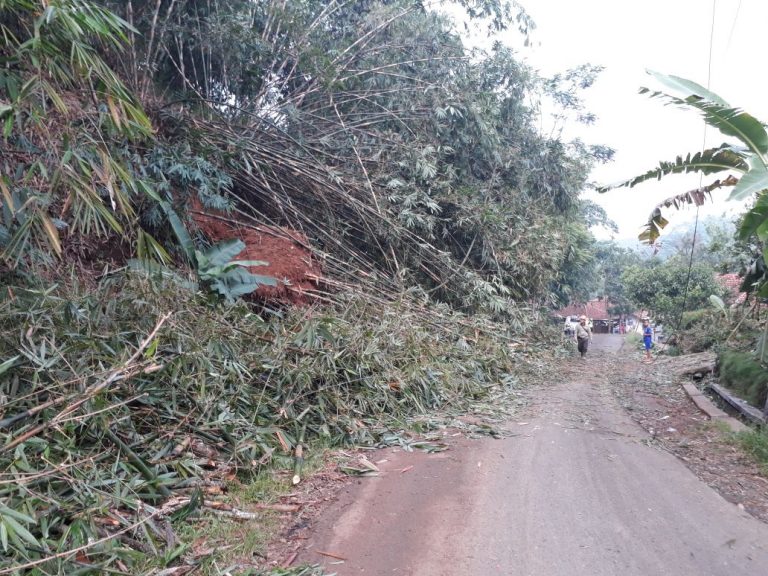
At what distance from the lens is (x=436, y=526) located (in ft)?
12.2

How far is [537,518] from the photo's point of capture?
3.83 meters

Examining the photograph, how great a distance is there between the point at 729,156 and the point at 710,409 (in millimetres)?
3368

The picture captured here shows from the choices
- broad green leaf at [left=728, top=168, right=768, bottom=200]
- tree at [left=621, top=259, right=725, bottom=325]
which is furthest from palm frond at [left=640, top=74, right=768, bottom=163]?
tree at [left=621, top=259, right=725, bottom=325]

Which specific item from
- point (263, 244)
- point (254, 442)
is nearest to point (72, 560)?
point (254, 442)

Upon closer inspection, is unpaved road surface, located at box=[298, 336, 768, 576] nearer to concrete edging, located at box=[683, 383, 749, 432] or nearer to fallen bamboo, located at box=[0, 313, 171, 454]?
fallen bamboo, located at box=[0, 313, 171, 454]

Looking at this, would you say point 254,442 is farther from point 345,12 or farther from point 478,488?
point 345,12

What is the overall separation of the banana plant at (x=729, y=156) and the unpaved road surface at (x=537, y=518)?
7.98 ft

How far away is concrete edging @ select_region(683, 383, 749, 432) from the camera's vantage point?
21.9 ft

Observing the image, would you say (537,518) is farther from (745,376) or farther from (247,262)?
(745,376)

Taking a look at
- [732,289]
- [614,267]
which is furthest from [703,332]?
[614,267]

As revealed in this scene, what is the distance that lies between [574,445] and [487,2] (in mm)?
10729

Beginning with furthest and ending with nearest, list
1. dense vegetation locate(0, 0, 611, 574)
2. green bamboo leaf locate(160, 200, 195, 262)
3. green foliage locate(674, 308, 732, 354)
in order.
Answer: green foliage locate(674, 308, 732, 354)
green bamboo leaf locate(160, 200, 195, 262)
dense vegetation locate(0, 0, 611, 574)

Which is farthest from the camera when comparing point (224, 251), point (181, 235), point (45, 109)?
point (224, 251)

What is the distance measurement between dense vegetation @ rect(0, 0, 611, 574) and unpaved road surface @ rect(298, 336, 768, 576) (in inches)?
36.6
